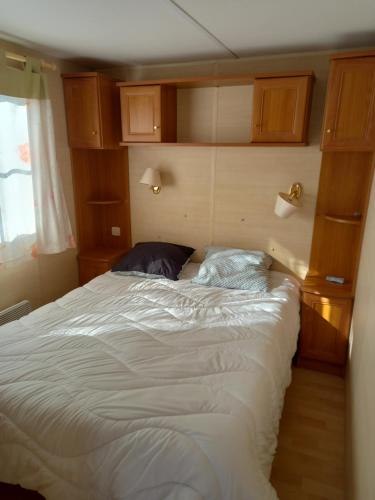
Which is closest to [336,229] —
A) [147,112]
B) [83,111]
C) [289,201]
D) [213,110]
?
[289,201]

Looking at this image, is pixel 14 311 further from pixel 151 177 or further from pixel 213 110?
pixel 213 110

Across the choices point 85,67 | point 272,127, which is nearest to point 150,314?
point 272,127

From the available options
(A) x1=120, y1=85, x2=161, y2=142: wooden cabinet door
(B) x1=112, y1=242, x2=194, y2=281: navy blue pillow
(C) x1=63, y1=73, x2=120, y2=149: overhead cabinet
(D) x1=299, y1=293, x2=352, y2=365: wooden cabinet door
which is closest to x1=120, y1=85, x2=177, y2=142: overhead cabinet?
(A) x1=120, y1=85, x2=161, y2=142: wooden cabinet door

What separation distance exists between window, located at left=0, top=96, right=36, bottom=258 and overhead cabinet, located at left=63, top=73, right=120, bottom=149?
489 mm

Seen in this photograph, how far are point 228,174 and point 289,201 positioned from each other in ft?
1.94

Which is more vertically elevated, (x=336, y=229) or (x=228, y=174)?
(x=228, y=174)

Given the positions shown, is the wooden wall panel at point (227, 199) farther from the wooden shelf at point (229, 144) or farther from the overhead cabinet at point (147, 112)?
the overhead cabinet at point (147, 112)

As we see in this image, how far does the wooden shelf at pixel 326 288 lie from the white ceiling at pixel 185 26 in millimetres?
1695

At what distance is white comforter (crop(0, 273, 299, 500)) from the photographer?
1.23 meters

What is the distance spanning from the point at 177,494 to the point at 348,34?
2.55m

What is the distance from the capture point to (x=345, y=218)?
8.59 feet

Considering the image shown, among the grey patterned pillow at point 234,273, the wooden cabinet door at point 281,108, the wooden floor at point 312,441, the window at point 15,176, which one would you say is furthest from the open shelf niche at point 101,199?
the wooden floor at point 312,441

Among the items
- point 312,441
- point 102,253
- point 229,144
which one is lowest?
point 312,441

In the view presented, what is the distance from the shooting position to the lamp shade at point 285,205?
8.67 feet
